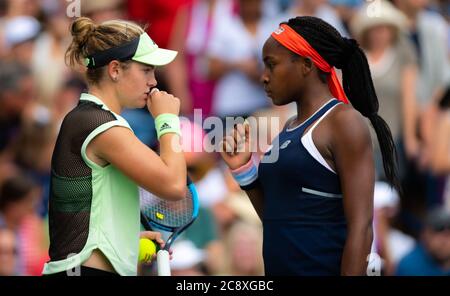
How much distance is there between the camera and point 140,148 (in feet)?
14.1

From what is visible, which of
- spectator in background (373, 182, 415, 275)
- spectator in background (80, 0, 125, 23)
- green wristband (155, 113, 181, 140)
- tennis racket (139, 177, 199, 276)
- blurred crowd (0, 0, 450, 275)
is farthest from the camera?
spectator in background (80, 0, 125, 23)

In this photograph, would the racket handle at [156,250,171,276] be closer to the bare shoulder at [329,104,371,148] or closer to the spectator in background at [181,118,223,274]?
the bare shoulder at [329,104,371,148]

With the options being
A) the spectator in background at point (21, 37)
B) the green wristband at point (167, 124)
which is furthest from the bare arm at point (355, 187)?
the spectator in background at point (21, 37)

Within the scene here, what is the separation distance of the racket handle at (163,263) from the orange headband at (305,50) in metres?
0.98

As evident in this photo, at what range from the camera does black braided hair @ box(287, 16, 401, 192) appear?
472cm

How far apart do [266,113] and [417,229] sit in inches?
53.7

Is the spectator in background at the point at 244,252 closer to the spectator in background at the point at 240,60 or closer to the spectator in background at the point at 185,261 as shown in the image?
the spectator in background at the point at 185,261

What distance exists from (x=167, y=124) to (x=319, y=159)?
633 mm

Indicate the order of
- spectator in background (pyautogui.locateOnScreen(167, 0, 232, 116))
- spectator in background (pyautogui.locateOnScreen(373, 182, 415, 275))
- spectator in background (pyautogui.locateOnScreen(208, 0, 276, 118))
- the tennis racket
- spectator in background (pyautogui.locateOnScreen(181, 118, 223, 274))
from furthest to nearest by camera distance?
spectator in background (pyautogui.locateOnScreen(167, 0, 232, 116)) → spectator in background (pyautogui.locateOnScreen(208, 0, 276, 118)) → spectator in background (pyautogui.locateOnScreen(373, 182, 415, 275)) → spectator in background (pyautogui.locateOnScreen(181, 118, 223, 274)) → the tennis racket

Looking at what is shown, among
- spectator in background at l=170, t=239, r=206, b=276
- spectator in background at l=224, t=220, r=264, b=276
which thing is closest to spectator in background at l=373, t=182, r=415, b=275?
spectator in background at l=224, t=220, r=264, b=276

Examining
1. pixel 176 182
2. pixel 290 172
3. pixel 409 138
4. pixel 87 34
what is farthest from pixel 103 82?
pixel 409 138

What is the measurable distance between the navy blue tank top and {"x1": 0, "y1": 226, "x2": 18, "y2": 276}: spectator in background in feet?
9.56

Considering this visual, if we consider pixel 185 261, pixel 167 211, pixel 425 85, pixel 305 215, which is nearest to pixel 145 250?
pixel 167 211
